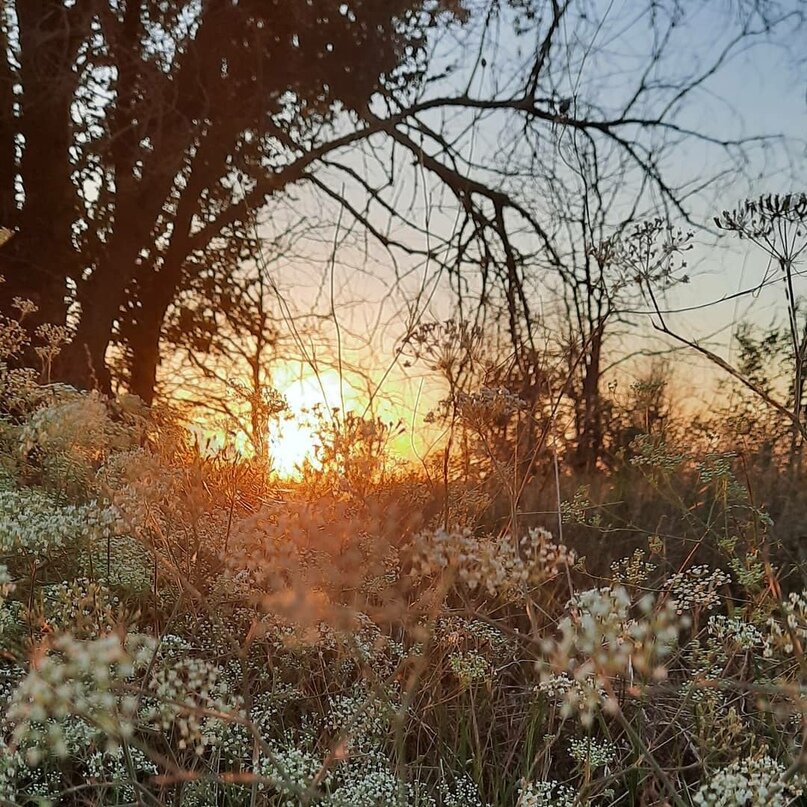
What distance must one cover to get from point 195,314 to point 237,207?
1.72 feet

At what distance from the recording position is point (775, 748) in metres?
1.37

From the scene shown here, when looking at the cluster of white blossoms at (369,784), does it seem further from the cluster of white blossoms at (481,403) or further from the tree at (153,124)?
the tree at (153,124)

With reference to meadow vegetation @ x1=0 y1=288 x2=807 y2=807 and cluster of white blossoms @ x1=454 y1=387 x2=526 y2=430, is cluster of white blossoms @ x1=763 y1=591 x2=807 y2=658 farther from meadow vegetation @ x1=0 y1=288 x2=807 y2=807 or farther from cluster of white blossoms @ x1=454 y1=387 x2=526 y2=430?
cluster of white blossoms @ x1=454 y1=387 x2=526 y2=430

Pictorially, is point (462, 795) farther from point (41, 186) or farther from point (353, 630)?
point (41, 186)

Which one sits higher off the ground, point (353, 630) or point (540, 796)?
point (353, 630)

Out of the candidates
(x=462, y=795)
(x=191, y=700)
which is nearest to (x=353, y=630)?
(x=191, y=700)

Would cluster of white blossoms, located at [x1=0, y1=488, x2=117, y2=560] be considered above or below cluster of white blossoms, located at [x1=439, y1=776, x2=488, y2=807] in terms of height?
above

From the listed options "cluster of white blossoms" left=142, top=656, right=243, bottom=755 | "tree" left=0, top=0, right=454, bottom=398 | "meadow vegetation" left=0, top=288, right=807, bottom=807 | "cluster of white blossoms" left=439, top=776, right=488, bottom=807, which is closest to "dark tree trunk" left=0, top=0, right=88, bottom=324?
"tree" left=0, top=0, right=454, bottom=398

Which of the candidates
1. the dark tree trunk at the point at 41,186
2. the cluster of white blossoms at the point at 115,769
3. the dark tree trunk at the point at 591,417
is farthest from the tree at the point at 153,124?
the cluster of white blossoms at the point at 115,769

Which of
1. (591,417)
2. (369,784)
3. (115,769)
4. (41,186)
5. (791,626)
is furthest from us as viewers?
(41,186)

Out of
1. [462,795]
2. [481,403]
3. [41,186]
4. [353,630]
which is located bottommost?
[462,795]

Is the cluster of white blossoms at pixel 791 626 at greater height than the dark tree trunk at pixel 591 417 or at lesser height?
lesser

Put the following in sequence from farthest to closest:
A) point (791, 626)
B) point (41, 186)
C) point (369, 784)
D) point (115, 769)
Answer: point (41, 186)
point (115, 769)
point (369, 784)
point (791, 626)

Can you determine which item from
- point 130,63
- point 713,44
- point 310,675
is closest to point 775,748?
point 310,675
